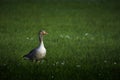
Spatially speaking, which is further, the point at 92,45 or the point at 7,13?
the point at 7,13

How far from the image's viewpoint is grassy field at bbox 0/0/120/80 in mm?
12227

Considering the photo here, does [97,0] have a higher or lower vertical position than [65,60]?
higher

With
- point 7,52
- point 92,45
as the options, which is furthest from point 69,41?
point 7,52

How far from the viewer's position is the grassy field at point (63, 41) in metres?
12.2

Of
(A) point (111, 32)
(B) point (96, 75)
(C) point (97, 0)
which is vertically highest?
(C) point (97, 0)

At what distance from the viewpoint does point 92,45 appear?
1706 cm

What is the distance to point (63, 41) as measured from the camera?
17.7m

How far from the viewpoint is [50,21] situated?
2584cm

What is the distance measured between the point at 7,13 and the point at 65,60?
51.3 feet

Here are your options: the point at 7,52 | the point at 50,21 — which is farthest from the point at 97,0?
the point at 7,52

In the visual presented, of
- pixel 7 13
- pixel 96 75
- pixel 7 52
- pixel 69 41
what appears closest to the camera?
pixel 96 75

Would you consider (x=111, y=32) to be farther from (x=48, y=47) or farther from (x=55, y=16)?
(x=55, y=16)

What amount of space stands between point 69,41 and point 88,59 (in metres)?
3.80

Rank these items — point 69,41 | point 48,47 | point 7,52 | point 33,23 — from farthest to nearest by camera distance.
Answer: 1. point 33,23
2. point 69,41
3. point 48,47
4. point 7,52
